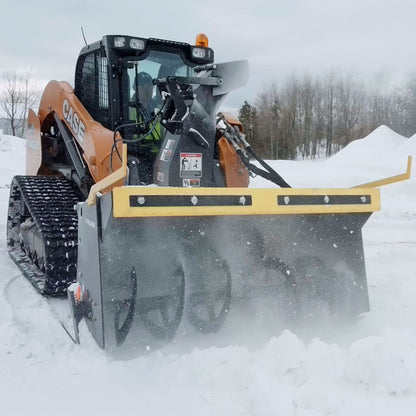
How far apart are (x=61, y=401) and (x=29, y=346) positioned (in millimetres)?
735

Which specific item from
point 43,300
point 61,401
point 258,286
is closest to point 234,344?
point 258,286

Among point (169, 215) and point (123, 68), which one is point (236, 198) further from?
point (123, 68)

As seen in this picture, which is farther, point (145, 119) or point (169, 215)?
point (145, 119)

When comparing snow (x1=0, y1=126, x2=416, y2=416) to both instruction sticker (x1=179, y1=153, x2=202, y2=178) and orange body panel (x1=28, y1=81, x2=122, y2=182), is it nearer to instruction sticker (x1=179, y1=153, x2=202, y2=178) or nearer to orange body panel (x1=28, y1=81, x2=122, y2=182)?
orange body panel (x1=28, y1=81, x2=122, y2=182)

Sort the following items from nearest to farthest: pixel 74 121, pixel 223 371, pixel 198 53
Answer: pixel 223 371 → pixel 74 121 → pixel 198 53

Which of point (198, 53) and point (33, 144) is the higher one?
point (198, 53)

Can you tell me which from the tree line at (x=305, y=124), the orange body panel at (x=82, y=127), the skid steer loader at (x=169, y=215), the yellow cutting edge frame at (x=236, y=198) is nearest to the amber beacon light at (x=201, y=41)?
the skid steer loader at (x=169, y=215)

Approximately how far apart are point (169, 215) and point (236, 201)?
42 cm

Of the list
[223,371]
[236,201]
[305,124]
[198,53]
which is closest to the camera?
[223,371]

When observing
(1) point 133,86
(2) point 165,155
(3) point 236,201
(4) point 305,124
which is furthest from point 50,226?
(4) point 305,124

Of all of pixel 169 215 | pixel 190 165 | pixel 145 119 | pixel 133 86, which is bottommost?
pixel 169 215

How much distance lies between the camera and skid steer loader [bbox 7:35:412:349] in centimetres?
305

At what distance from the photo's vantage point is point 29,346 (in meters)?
3.19

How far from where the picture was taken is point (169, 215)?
2941mm
